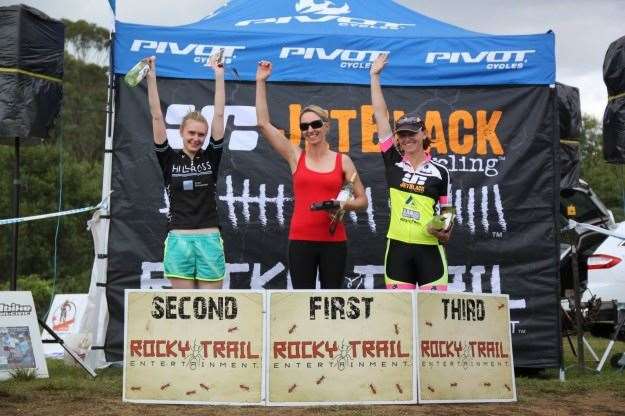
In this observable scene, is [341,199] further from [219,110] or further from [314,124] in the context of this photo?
[219,110]

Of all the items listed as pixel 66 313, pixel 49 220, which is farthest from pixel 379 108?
pixel 49 220

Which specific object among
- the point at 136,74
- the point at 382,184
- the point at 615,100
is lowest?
the point at 382,184

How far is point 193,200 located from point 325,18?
9.18 feet

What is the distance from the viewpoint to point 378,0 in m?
8.78

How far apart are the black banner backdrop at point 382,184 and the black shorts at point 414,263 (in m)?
1.76

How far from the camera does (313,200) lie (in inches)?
232

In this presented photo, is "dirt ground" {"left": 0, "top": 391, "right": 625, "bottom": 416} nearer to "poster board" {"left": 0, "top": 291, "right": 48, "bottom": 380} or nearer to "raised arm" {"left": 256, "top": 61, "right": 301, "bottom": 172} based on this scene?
"poster board" {"left": 0, "top": 291, "right": 48, "bottom": 380}

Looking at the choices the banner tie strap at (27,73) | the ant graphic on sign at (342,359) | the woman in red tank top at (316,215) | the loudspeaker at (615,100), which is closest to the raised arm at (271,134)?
the woman in red tank top at (316,215)

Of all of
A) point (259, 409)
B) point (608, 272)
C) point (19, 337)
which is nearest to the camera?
point (259, 409)

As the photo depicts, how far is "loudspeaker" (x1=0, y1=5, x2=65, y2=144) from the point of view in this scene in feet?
24.1

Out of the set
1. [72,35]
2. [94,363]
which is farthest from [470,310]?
[72,35]

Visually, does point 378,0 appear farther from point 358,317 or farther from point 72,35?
point 72,35

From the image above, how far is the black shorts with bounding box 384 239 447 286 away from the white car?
4.12 meters

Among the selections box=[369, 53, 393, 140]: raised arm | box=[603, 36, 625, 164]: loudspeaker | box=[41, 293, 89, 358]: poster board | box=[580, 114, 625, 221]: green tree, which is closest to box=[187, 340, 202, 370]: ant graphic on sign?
box=[369, 53, 393, 140]: raised arm
